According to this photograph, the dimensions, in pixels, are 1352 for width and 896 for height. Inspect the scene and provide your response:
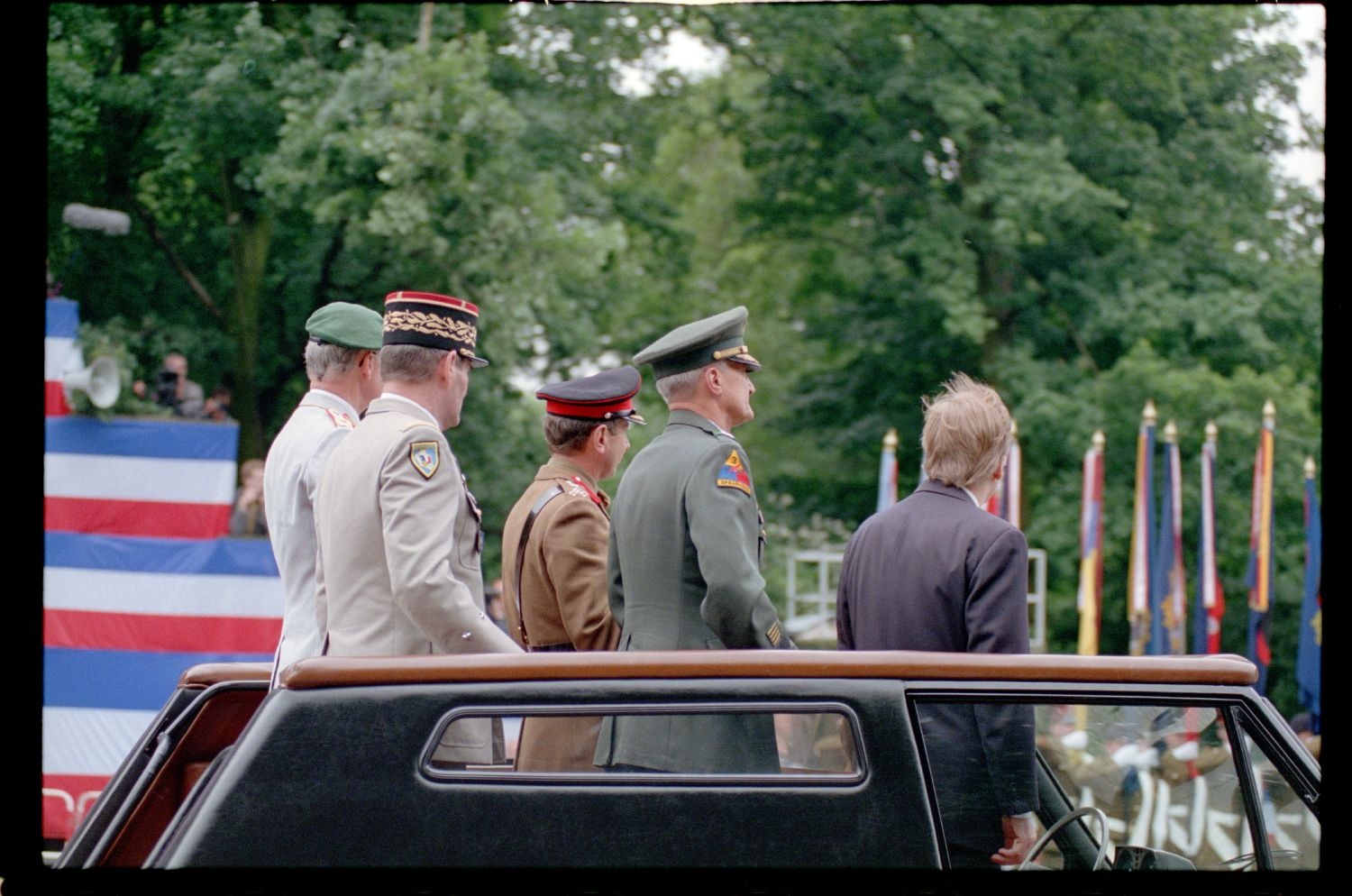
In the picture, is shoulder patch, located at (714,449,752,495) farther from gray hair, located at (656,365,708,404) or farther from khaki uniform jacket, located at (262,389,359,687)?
khaki uniform jacket, located at (262,389,359,687)

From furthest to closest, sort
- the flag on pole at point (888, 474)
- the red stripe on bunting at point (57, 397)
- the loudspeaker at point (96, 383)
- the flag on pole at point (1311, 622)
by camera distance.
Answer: the flag on pole at point (1311, 622), the flag on pole at point (888, 474), the red stripe on bunting at point (57, 397), the loudspeaker at point (96, 383)

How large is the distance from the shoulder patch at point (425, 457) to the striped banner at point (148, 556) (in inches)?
293

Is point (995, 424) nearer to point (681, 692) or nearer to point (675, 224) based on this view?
point (681, 692)

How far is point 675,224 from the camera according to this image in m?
20.9

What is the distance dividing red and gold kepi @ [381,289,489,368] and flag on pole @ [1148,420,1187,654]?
12.6m

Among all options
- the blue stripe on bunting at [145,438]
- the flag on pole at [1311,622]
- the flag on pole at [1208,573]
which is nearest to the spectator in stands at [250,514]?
the blue stripe on bunting at [145,438]

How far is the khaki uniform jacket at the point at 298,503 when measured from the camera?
140 inches

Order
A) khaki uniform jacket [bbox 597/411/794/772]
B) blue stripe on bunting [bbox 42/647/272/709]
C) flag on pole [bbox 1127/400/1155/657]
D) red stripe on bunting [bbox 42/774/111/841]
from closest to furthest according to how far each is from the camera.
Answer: khaki uniform jacket [bbox 597/411/794/772] < red stripe on bunting [bbox 42/774/111/841] < blue stripe on bunting [bbox 42/647/272/709] < flag on pole [bbox 1127/400/1155/657]

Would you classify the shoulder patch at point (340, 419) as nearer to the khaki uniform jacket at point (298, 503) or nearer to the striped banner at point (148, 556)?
the khaki uniform jacket at point (298, 503)

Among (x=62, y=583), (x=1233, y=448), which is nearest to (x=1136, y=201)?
(x=1233, y=448)

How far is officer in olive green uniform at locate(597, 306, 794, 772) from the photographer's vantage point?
306cm

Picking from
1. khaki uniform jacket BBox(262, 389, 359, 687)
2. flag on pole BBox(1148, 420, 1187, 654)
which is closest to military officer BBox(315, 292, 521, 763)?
khaki uniform jacket BBox(262, 389, 359, 687)

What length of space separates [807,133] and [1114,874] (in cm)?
1972

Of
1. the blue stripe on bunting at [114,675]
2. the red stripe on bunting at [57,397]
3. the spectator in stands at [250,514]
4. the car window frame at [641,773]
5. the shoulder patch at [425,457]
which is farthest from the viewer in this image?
the spectator in stands at [250,514]
